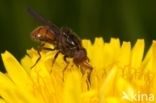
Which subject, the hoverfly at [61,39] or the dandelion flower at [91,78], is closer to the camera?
the dandelion flower at [91,78]

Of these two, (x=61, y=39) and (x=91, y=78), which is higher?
(x=61, y=39)

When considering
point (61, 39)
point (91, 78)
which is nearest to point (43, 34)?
point (61, 39)

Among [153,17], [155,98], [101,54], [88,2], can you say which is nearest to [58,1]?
[88,2]

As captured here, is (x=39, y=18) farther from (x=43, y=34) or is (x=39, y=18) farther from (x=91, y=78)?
(x=91, y=78)

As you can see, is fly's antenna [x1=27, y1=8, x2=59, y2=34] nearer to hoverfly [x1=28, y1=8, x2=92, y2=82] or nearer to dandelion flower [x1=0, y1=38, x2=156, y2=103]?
hoverfly [x1=28, y1=8, x2=92, y2=82]

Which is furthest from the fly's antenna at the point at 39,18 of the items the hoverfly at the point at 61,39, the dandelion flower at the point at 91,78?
the dandelion flower at the point at 91,78

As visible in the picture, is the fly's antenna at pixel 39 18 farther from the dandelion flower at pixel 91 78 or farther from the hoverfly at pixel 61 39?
the dandelion flower at pixel 91 78

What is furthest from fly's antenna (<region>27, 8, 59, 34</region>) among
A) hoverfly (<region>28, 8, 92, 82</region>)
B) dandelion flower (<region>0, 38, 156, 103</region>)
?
dandelion flower (<region>0, 38, 156, 103</region>)
